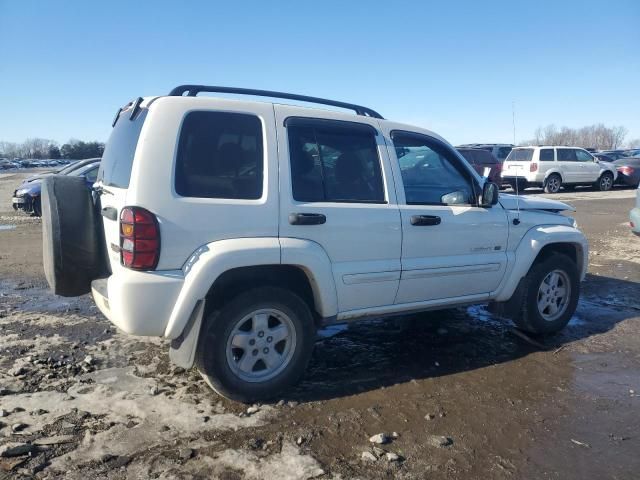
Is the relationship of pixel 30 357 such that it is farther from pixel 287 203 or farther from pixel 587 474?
pixel 587 474

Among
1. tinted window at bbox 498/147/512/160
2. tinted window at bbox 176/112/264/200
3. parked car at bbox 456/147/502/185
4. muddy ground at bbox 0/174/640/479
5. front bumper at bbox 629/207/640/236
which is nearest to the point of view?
muddy ground at bbox 0/174/640/479

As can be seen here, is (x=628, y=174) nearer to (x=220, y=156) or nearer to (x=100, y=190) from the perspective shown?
(x=220, y=156)

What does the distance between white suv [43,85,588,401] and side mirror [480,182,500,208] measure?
1 centimetres

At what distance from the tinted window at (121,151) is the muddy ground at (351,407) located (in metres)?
1.52

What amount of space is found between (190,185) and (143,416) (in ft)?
5.04

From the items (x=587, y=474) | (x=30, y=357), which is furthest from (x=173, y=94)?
(x=587, y=474)

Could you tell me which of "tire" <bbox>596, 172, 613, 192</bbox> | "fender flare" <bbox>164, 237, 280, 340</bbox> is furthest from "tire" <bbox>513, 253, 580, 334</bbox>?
"tire" <bbox>596, 172, 613, 192</bbox>

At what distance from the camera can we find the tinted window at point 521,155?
2075cm

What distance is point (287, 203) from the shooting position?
357cm

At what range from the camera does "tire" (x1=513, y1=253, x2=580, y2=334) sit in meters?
4.93

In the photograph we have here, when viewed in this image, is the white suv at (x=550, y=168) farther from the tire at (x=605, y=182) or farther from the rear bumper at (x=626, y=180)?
the rear bumper at (x=626, y=180)

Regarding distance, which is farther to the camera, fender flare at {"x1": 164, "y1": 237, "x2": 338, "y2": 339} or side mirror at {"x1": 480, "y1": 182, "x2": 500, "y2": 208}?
side mirror at {"x1": 480, "y1": 182, "x2": 500, "y2": 208}

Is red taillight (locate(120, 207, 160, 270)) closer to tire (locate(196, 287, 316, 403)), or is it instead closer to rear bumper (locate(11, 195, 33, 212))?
tire (locate(196, 287, 316, 403))

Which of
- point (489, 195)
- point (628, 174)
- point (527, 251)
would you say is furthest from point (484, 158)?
point (489, 195)
